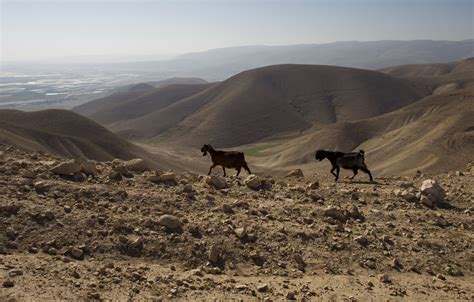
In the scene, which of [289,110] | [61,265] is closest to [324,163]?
[61,265]

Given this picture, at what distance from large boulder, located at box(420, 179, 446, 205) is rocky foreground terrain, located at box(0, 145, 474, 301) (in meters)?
0.04

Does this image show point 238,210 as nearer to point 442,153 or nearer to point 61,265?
point 61,265

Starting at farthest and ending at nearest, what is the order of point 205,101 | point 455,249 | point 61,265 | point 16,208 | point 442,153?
point 205,101 → point 442,153 → point 455,249 → point 16,208 → point 61,265

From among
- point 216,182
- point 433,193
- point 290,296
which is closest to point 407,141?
point 433,193

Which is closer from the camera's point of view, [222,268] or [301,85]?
[222,268]

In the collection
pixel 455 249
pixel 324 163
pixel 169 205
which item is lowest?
pixel 324 163

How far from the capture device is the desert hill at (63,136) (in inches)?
1704

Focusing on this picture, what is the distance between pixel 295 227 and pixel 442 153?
4448 centimetres

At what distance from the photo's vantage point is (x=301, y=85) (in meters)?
139

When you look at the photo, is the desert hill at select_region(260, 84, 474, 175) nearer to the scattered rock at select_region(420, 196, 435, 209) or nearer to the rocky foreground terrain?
the scattered rock at select_region(420, 196, 435, 209)

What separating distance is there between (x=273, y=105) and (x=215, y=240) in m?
118

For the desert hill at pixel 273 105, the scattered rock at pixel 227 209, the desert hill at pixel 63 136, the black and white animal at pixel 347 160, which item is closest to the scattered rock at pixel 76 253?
the scattered rock at pixel 227 209

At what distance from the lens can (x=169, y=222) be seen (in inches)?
354

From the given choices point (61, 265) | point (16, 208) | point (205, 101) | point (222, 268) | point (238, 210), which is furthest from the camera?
point (205, 101)
